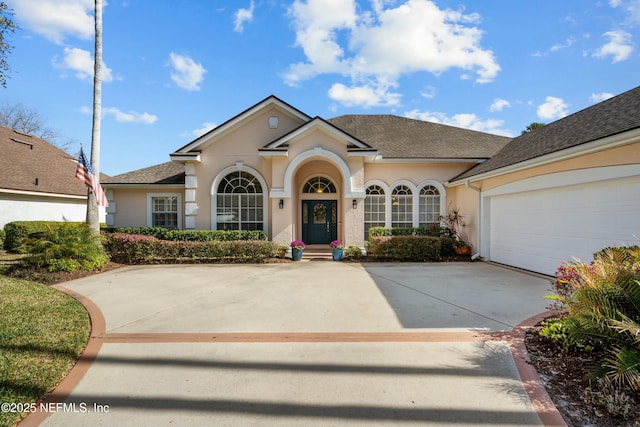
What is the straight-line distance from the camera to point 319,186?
1464cm

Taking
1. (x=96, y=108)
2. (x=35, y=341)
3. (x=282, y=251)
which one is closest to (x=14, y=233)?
(x=96, y=108)

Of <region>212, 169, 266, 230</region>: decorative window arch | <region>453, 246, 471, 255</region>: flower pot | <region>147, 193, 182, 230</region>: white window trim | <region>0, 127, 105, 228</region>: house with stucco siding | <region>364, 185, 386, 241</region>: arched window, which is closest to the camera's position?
<region>453, 246, 471, 255</region>: flower pot

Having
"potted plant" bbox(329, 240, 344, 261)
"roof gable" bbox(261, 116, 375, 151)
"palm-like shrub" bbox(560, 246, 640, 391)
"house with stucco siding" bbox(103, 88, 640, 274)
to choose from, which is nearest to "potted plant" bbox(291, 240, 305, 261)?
"house with stucco siding" bbox(103, 88, 640, 274)

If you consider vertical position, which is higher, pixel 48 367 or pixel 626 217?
pixel 626 217

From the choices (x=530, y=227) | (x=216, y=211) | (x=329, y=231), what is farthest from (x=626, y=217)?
(x=216, y=211)

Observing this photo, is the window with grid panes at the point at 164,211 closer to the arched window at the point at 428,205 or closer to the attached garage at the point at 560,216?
the arched window at the point at 428,205

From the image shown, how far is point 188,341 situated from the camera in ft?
14.9

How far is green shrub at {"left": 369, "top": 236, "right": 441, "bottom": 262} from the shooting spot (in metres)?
11.7

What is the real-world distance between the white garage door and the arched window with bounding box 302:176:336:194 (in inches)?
273

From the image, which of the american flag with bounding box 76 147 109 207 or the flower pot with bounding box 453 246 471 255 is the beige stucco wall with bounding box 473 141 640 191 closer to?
the flower pot with bounding box 453 246 471 255

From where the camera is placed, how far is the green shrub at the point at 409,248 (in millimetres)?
11664

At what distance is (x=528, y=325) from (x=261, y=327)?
177 inches

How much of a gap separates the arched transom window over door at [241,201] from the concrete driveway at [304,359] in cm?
620

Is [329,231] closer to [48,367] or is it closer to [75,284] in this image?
[75,284]
